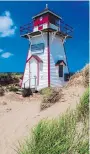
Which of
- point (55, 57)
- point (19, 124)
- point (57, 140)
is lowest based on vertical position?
point (19, 124)

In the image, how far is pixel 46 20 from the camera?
30.0 m

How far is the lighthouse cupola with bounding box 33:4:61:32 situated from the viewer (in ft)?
98.7

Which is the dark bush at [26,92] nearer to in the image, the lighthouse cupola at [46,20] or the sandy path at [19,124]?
the lighthouse cupola at [46,20]

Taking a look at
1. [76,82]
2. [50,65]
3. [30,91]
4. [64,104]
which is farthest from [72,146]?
[50,65]

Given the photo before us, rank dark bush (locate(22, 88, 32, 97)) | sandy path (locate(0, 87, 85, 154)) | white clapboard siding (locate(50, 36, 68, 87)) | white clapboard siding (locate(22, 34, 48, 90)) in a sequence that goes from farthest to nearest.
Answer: white clapboard siding (locate(50, 36, 68, 87)) < white clapboard siding (locate(22, 34, 48, 90)) < dark bush (locate(22, 88, 32, 97)) < sandy path (locate(0, 87, 85, 154))


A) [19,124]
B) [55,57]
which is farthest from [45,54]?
[19,124]

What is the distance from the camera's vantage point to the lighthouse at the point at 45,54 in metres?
29.6

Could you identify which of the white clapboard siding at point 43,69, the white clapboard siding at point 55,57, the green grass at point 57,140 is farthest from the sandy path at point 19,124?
the white clapboard siding at point 55,57

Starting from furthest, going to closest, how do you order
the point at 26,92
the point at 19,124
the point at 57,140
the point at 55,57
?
the point at 55,57 < the point at 26,92 < the point at 19,124 < the point at 57,140

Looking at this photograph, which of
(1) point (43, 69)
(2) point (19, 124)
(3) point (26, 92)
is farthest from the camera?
(1) point (43, 69)

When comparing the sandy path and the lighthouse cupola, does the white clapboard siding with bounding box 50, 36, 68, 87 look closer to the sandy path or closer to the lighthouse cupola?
the lighthouse cupola

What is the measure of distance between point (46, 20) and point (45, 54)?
149 inches

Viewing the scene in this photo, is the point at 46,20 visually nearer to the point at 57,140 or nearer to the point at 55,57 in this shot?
the point at 55,57

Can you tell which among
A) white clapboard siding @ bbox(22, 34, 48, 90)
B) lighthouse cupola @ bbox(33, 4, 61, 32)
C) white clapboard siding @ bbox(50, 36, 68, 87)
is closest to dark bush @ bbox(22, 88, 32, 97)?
white clapboard siding @ bbox(22, 34, 48, 90)
